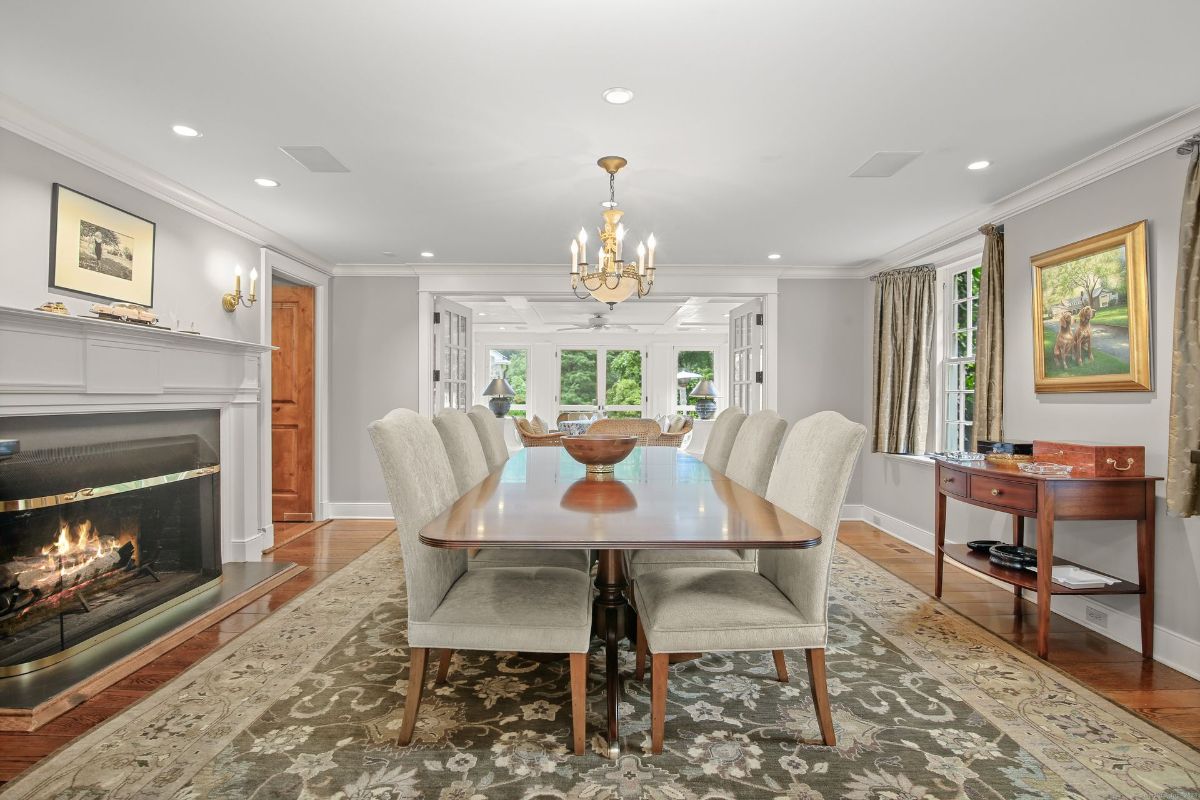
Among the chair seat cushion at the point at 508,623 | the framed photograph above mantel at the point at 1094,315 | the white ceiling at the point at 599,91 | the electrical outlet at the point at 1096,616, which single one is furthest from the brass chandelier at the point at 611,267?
the electrical outlet at the point at 1096,616

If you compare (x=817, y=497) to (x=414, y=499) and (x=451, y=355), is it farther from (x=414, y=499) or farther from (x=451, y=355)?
(x=451, y=355)

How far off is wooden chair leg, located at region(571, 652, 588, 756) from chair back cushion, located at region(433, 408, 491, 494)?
3.32 ft

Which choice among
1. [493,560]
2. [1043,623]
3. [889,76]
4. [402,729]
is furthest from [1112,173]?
[402,729]

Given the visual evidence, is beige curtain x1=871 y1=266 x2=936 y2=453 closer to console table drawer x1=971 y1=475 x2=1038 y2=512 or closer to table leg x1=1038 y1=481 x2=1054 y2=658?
console table drawer x1=971 y1=475 x2=1038 y2=512

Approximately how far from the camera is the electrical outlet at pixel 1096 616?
2.94 m

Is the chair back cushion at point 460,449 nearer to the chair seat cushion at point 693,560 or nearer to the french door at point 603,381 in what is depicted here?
the chair seat cushion at point 693,560

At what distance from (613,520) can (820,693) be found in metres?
0.84

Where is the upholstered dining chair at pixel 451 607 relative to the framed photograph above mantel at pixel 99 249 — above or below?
below

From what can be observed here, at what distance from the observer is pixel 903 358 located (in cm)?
468

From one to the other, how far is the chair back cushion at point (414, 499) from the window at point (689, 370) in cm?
944

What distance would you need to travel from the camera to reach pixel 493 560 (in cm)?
258

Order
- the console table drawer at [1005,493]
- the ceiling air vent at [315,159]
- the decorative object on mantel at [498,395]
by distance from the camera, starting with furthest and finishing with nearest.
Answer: the decorative object on mantel at [498,395], the ceiling air vent at [315,159], the console table drawer at [1005,493]

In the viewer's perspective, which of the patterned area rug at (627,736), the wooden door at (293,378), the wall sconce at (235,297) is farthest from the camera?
the wooden door at (293,378)

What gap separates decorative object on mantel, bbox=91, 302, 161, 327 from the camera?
2792 millimetres
